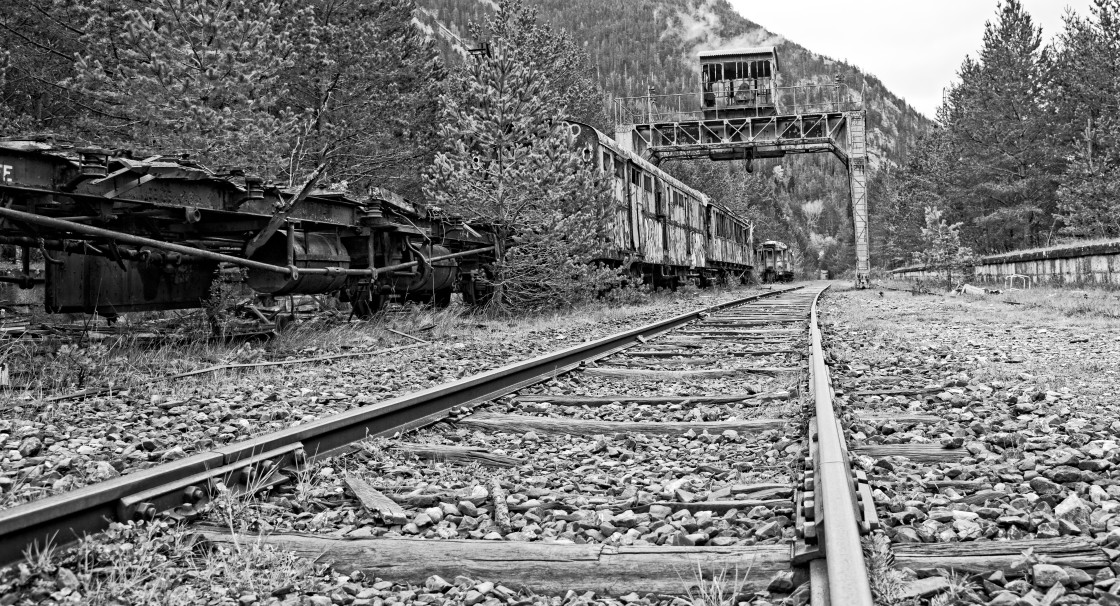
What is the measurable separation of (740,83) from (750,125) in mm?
2548

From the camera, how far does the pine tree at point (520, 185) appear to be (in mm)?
12297

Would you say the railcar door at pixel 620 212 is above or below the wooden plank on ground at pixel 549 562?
above

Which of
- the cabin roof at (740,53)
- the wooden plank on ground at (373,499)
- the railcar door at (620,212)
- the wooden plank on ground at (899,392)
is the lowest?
the wooden plank on ground at (899,392)

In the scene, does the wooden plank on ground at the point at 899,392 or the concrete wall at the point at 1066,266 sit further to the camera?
the concrete wall at the point at 1066,266

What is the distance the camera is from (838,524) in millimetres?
2033

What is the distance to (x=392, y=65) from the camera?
19562mm

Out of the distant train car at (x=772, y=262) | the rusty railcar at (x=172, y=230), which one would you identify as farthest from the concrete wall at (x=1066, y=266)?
the distant train car at (x=772, y=262)

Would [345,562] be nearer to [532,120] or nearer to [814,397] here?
[814,397]

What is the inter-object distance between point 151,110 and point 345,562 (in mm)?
11478

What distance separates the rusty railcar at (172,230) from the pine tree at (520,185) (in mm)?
2668

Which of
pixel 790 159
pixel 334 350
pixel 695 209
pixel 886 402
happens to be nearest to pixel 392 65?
pixel 695 209

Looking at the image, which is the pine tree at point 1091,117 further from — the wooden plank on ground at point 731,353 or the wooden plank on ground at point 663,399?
the wooden plank on ground at point 663,399

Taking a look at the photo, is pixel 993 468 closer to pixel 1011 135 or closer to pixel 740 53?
pixel 1011 135

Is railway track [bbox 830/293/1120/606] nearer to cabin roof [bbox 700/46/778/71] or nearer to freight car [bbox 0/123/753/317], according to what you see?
freight car [bbox 0/123/753/317]
